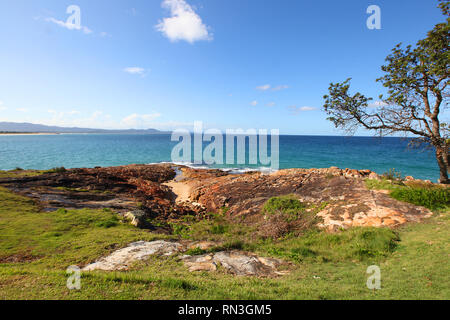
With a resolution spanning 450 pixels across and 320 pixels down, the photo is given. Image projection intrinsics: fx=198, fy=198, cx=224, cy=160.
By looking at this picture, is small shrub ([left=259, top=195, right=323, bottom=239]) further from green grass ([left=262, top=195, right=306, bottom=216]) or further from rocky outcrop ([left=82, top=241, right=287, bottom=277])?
rocky outcrop ([left=82, top=241, right=287, bottom=277])

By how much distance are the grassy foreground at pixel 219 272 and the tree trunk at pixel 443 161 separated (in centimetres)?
315

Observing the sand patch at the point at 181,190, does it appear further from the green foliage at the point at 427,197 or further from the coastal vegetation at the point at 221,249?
the green foliage at the point at 427,197

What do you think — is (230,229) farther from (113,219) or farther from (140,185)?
(140,185)

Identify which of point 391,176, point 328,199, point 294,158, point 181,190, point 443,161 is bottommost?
point 181,190

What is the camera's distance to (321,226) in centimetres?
1104

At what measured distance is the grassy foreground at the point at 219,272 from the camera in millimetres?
4742

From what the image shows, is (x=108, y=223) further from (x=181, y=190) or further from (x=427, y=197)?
(x=427, y=197)

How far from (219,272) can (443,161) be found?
1498 cm

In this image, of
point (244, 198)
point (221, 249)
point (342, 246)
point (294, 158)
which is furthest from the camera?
point (294, 158)

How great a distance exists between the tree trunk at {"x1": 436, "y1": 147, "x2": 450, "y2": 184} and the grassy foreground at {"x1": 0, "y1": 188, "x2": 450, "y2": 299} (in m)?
3.15

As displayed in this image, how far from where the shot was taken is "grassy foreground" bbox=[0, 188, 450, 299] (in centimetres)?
474

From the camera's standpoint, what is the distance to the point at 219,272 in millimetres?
6621

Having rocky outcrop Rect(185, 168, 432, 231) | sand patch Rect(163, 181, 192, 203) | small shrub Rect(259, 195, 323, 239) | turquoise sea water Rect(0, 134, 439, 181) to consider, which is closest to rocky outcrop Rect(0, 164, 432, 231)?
rocky outcrop Rect(185, 168, 432, 231)

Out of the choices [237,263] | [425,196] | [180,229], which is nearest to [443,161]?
[425,196]
